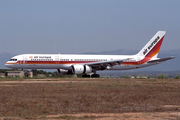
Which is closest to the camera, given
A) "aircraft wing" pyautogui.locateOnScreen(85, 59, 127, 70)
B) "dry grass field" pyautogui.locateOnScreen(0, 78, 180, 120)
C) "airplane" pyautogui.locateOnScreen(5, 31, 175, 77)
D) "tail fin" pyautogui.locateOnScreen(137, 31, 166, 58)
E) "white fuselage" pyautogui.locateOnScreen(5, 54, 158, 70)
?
"dry grass field" pyautogui.locateOnScreen(0, 78, 180, 120)

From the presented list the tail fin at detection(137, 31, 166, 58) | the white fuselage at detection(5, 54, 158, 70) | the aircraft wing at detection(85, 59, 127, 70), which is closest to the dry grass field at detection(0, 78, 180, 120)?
the white fuselage at detection(5, 54, 158, 70)

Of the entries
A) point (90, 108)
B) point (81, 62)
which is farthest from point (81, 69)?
point (90, 108)

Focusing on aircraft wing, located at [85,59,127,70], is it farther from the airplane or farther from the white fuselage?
the white fuselage

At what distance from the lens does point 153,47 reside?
55812 mm

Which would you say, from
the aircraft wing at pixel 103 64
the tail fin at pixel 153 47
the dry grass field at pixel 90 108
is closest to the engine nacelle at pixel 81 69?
the aircraft wing at pixel 103 64

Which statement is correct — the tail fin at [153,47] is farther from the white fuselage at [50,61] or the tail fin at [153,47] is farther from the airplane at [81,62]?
the white fuselage at [50,61]

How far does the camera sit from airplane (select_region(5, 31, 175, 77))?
4681 centimetres

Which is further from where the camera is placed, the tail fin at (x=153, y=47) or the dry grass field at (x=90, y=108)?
the tail fin at (x=153, y=47)

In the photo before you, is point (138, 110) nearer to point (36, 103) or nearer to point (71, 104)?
point (71, 104)

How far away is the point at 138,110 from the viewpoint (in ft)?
51.0

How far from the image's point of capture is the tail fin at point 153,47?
181 feet

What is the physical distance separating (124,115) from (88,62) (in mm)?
36295

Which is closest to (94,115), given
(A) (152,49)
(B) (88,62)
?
(B) (88,62)

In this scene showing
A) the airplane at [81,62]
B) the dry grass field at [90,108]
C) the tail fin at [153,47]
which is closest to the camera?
the dry grass field at [90,108]
